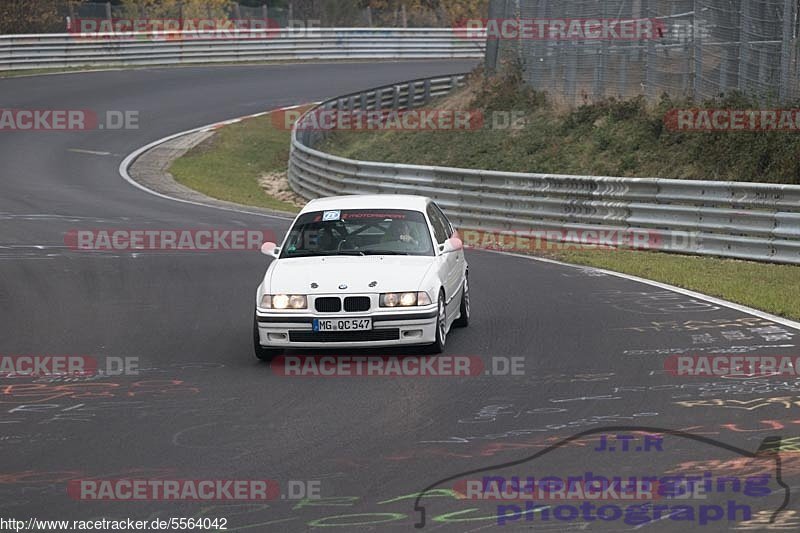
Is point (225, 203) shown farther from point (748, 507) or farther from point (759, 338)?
point (748, 507)

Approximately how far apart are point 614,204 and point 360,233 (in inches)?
353

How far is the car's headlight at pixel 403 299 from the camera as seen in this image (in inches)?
436

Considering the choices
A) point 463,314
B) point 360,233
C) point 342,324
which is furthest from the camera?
point 463,314

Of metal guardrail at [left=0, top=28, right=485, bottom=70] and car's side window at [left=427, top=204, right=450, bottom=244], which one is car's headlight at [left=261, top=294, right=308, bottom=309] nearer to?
car's side window at [left=427, top=204, right=450, bottom=244]

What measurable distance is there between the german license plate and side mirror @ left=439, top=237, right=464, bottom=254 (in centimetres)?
159

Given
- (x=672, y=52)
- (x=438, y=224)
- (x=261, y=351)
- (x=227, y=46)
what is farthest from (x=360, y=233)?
(x=227, y=46)

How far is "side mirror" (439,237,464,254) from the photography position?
12.3 meters

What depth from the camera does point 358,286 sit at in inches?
437

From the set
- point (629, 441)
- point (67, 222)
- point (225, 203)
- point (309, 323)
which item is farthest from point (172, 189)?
point (629, 441)

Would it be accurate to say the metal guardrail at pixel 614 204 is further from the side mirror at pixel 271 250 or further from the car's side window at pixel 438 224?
the side mirror at pixel 271 250

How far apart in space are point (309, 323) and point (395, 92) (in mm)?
27804

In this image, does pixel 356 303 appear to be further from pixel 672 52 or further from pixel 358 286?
Result: pixel 672 52

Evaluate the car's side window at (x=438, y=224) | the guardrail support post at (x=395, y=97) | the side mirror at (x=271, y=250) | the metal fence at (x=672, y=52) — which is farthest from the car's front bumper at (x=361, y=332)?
the guardrail support post at (x=395, y=97)

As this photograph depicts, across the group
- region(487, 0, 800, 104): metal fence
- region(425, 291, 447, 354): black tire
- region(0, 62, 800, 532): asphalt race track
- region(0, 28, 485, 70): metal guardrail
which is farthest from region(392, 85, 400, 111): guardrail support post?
region(425, 291, 447, 354): black tire
